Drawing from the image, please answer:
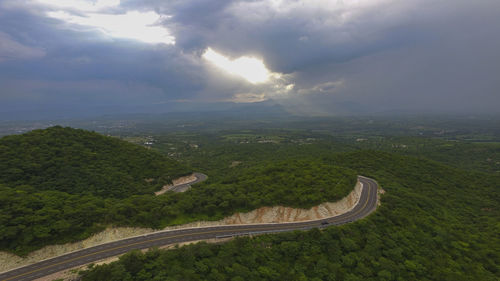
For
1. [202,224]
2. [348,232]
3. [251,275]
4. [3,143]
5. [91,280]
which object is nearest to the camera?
[91,280]

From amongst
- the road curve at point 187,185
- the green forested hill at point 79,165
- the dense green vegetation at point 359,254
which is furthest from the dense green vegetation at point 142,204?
the road curve at point 187,185

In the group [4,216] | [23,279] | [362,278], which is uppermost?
[4,216]

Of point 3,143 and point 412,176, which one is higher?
point 3,143

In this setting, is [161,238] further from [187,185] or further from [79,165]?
[79,165]

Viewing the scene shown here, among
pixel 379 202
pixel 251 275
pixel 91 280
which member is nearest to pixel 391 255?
pixel 379 202

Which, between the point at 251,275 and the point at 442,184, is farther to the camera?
the point at 442,184

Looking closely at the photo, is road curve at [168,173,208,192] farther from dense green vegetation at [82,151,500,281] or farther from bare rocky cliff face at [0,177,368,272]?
dense green vegetation at [82,151,500,281]

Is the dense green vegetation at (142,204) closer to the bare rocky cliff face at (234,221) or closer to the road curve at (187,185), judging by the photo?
the bare rocky cliff face at (234,221)

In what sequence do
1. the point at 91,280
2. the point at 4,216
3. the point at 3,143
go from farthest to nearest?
the point at 3,143 < the point at 4,216 < the point at 91,280

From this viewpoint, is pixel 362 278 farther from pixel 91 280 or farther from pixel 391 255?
pixel 91 280
